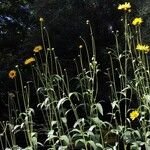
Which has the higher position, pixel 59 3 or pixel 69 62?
pixel 59 3

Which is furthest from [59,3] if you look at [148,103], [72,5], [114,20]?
[148,103]

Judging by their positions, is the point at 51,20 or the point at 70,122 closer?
the point at 70,122

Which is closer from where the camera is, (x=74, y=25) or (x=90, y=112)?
(x=90, y=112)

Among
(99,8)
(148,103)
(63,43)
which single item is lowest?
(148,103)

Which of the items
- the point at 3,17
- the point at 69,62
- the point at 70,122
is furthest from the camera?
the point at 3,17

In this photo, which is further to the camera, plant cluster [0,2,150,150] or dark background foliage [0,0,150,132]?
dark background foliage [0,0,150,132]

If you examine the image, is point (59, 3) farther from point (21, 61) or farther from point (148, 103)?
point (148, 103)

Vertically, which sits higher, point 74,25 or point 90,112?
point 74,25

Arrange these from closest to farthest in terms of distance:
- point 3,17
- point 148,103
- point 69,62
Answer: point 148,103 → point 69,62 → point 3,17

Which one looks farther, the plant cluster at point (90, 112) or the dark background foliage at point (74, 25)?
the dark background foliage at point (74, 25)

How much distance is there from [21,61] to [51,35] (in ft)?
2.08

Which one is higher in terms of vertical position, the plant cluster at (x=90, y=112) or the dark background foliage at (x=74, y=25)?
the dark background foliage at (x=74, y=25)

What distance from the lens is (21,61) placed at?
23.5ft

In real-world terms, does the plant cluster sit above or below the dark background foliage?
below
